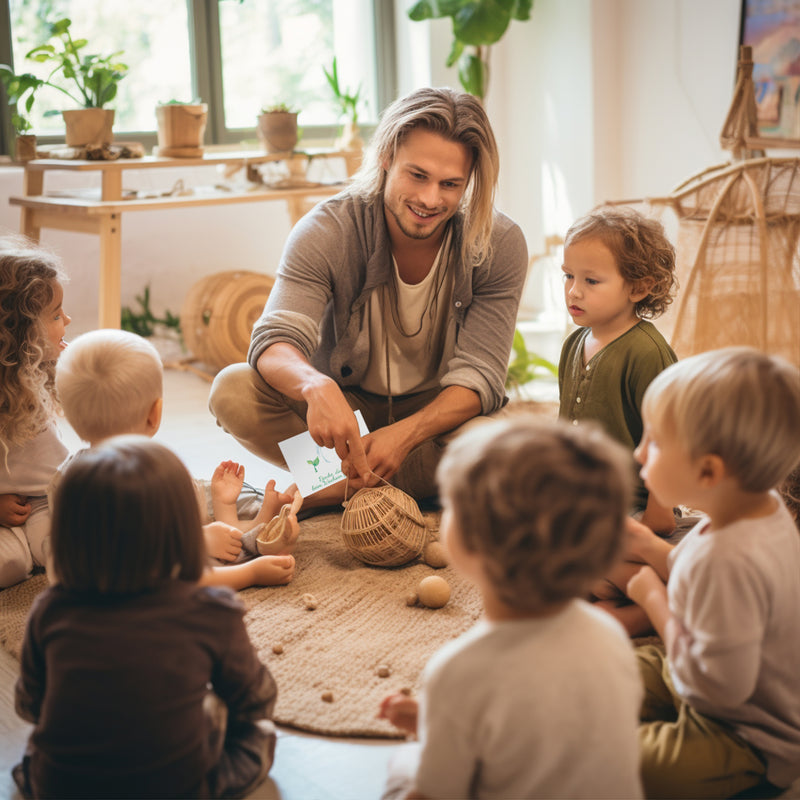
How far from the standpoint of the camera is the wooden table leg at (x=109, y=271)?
133 inches

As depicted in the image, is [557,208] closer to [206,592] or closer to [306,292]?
[306,292]

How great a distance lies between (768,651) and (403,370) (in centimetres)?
133

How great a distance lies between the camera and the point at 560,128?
4.65 metres

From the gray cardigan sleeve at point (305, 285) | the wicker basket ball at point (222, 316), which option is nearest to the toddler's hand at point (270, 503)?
the gray cardigan sleeve at point (305, 285)

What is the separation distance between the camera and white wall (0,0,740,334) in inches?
165

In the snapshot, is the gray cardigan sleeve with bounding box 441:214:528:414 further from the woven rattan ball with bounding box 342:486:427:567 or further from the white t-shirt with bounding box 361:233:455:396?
the woven rattan ball with bounding box 342:486:427:567

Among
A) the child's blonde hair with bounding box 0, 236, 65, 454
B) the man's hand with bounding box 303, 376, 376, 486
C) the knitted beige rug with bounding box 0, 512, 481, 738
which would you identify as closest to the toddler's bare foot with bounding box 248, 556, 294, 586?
the knitted beige rug with bounding box 0, 512, 481, 738

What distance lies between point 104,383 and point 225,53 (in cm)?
354

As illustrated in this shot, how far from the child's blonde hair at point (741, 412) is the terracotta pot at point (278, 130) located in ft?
10.2

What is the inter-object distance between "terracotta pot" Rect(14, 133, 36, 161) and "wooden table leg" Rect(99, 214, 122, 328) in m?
0.57

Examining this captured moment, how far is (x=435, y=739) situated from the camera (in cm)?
105

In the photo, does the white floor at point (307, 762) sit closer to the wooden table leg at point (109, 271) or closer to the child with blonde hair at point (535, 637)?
the child with blonde hair at point (535, 637)

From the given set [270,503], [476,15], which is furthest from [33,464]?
[476,15]

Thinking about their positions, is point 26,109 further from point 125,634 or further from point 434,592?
point 125,634
